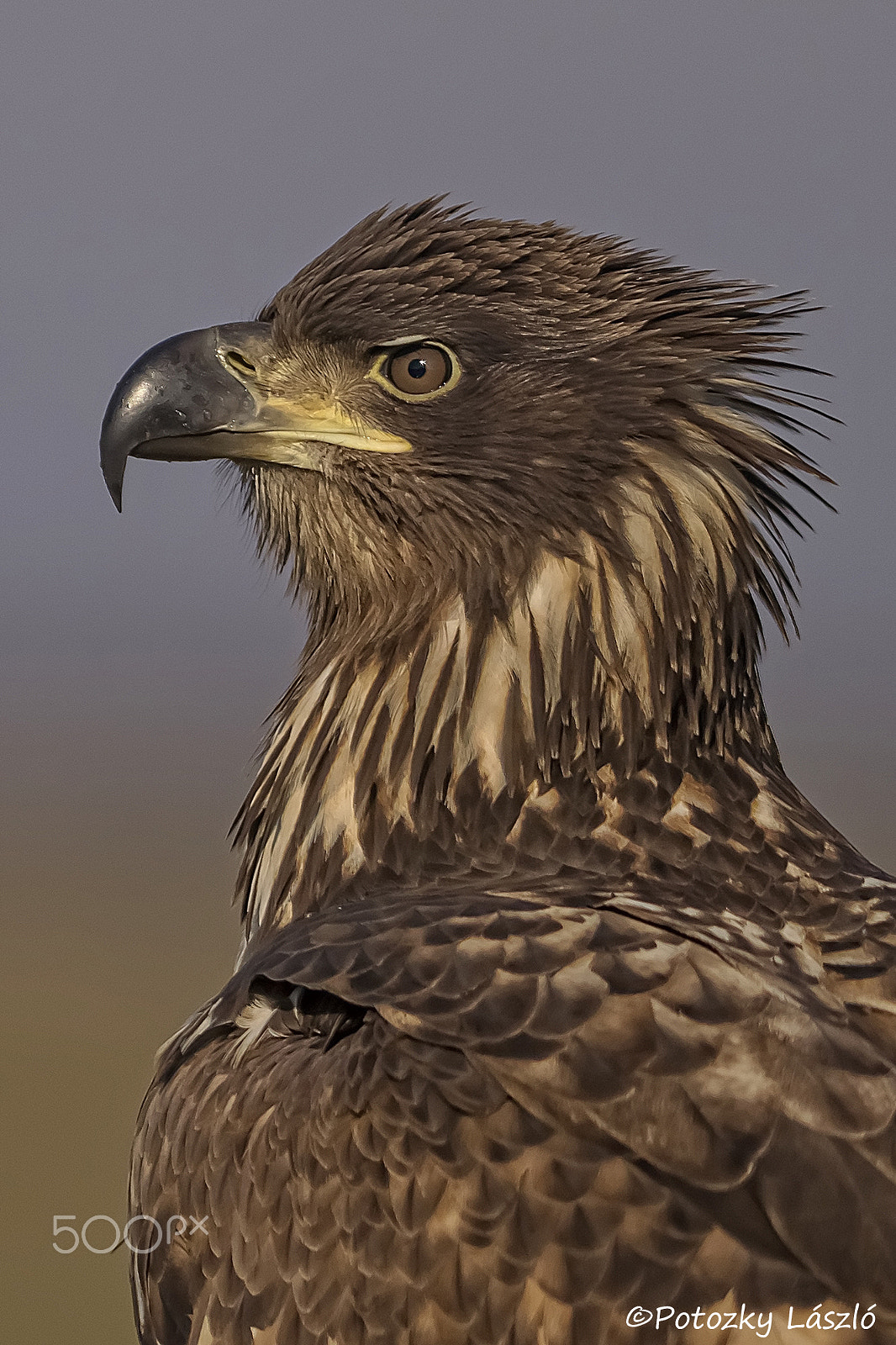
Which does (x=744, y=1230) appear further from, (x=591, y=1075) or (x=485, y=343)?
(x=485, y=343)

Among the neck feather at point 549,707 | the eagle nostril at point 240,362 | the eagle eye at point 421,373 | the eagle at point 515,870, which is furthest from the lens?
the eagle nostril at point 240,362

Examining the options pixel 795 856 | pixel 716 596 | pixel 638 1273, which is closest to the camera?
pixel 638 1273

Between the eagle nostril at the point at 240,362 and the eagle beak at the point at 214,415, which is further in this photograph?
the eagle nostril at the point at 240,362

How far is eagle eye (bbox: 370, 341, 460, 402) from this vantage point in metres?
4.21

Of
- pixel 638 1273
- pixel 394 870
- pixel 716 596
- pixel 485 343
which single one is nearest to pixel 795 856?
pixel 716 596

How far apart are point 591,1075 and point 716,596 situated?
1.46 m

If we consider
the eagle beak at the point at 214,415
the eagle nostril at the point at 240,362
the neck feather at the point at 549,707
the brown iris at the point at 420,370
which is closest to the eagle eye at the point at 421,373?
the brown iris at the point at 420,370

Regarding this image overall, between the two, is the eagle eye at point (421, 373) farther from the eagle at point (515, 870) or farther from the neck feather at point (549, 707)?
the neck feather at point (549, 707)

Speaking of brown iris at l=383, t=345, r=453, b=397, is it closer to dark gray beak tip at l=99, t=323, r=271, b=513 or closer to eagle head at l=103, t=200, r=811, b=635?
eagle head at l=103, t=200, r=811, b=635

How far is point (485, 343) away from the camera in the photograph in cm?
415

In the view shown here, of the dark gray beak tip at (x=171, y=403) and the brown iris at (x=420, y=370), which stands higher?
the brown iris at (x=420, y=370)

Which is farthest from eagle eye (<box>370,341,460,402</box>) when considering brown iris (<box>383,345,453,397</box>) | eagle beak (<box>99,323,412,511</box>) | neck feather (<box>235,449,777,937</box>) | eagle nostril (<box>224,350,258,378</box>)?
neck feather (<box>235,449,777,937</box>)

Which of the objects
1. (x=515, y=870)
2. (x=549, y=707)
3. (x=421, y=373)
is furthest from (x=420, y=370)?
(x=515, y=870)

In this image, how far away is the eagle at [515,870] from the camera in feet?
9.79
